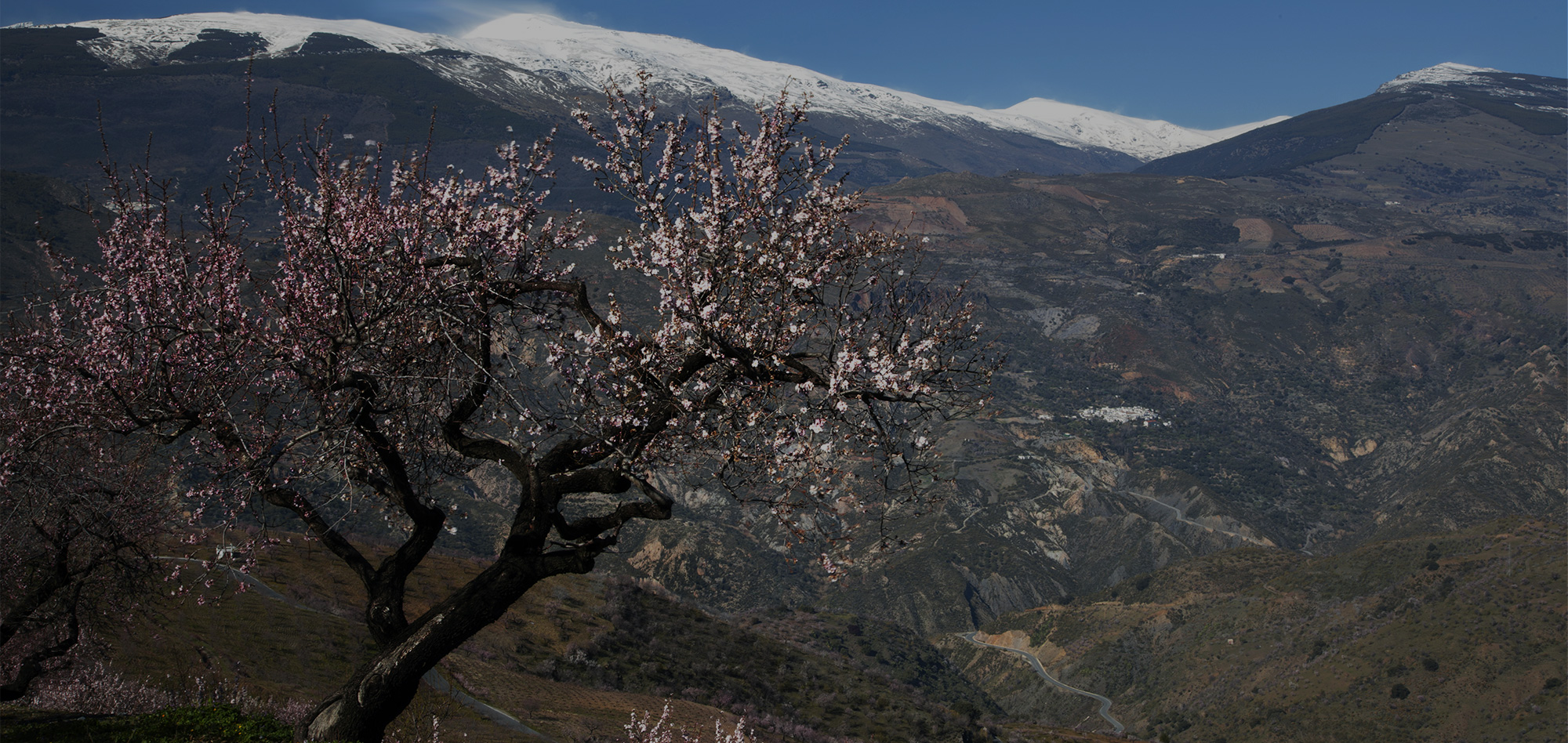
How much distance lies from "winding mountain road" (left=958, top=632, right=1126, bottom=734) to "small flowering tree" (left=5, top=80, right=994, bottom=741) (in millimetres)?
82621

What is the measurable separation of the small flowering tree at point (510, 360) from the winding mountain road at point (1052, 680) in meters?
82.6

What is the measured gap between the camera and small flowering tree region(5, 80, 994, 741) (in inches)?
384

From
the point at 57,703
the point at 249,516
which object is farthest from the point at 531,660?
the point at 249,516

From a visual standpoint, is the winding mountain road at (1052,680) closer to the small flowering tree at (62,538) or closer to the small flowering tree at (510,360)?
the small flowering tree at (62,538)

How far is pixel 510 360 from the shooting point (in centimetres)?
886

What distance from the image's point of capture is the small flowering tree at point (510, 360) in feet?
32.0

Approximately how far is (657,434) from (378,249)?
4.08 meters

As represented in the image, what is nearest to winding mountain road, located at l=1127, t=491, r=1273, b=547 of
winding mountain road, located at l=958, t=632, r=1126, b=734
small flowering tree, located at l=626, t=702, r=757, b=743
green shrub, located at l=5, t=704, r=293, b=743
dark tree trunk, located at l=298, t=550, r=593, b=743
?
winding mountain road, located at l=958, t=632, r=1126, b=734

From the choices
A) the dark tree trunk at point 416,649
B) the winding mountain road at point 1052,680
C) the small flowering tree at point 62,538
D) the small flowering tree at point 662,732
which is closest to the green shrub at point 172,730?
the dark tree trunk at point 416,649

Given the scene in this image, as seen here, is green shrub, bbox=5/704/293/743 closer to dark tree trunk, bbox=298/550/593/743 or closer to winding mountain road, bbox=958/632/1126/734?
dark tree trunk, bbox=298/550/593/743

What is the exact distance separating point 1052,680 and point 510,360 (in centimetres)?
10257

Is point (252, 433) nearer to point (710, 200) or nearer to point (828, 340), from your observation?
point (710, 200)

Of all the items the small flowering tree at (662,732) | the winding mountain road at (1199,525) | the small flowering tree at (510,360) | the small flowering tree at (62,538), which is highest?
the small flowering tree at (510,360)

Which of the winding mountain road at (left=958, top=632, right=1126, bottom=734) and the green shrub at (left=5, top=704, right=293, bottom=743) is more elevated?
the green shrub at (left=5, top=704, right=293, bottom=743)
